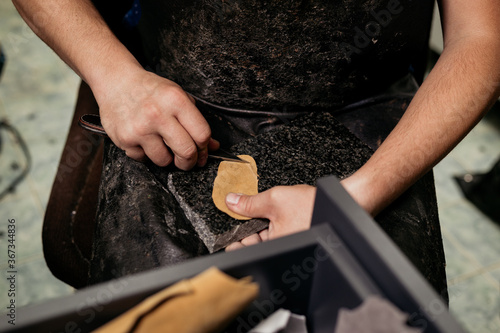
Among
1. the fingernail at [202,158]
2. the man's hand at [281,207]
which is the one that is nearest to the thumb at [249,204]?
the man's hand at [281,207]

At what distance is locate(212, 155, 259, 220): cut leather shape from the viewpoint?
0.77 m

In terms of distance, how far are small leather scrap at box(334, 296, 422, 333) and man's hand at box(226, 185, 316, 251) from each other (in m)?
0.27

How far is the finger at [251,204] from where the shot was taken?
69 centimetres

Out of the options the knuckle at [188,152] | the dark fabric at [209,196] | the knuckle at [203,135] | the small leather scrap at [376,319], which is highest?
the small leather scrap at [376,319]

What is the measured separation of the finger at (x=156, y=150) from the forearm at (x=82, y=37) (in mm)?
159

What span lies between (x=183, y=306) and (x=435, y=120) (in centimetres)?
61

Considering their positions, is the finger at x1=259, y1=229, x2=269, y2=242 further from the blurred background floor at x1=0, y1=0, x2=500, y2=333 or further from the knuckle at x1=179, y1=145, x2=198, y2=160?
the blurred background floor at x1=0, y1=0, x2=500, y2=333

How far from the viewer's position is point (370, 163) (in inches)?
28.4

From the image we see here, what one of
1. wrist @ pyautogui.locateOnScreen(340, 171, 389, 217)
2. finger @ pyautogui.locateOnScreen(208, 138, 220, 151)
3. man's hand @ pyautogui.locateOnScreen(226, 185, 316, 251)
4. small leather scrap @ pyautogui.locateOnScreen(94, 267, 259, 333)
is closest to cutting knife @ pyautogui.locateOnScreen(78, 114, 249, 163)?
finger @ pyautogui.locateOnScreen(208, 138, 220, 151)

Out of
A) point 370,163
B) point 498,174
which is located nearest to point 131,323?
point 370,163

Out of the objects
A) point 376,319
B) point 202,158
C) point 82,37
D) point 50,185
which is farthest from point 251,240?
point 50,185

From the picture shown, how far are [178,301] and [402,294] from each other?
198 mm

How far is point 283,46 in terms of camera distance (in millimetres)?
812

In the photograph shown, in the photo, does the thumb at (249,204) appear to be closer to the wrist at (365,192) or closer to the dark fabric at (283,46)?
the wrist at (365,192)
